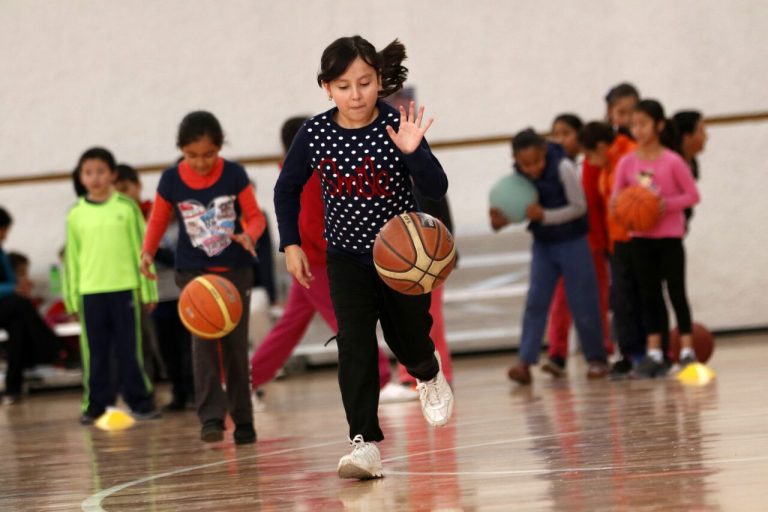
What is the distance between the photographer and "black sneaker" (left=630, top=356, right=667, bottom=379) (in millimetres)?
7328

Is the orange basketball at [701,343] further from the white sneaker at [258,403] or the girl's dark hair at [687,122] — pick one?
the white sneaker at [258,403]

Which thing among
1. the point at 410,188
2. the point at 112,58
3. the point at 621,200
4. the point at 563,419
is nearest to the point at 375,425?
the point at 410,188

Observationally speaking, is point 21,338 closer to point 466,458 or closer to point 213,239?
point 213,239

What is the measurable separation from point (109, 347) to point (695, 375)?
133 inches

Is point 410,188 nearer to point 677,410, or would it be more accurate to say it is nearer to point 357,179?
point 357,179

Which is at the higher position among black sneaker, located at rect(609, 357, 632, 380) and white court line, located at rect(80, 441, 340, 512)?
white court line, located at rect(80, 441, 340, 512)

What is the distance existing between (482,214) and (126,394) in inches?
167

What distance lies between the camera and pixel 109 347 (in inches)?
293

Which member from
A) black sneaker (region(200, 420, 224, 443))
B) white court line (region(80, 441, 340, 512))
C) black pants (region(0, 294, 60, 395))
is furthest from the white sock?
black pants (region(0, 294, 60, 395))

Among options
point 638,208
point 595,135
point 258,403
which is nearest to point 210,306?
point 258,403

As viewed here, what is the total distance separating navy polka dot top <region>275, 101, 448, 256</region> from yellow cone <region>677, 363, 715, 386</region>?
3.13 m

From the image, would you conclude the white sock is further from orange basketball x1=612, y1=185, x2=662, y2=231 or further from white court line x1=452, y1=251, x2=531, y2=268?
white court line x1=452, y1=251, x2=531, y2=268

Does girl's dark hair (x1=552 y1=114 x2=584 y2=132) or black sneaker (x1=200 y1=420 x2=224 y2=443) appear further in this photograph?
girl's dark hair (x1=552 y1=114 x2=584 y2=132)

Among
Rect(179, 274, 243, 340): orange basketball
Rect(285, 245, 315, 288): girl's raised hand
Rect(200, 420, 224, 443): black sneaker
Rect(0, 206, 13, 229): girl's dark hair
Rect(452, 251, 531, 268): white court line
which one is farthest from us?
Rect(452, 251, 531, 268): white court line
